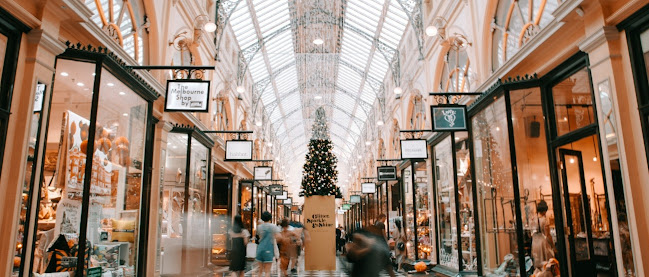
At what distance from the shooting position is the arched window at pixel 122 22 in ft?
21.7

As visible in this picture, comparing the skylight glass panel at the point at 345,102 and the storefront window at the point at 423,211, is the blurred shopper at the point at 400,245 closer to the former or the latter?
the storefront window at the point at 423,211

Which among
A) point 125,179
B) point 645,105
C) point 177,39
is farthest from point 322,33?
point 645,105

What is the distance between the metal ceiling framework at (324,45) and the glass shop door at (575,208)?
7559mm

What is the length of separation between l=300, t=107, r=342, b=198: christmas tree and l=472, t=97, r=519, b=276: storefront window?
23.1 feet

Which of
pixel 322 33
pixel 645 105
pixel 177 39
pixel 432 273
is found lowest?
pixel 432 273

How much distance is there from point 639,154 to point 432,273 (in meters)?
7.29

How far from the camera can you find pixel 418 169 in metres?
13.5

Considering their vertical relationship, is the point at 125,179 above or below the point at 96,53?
below

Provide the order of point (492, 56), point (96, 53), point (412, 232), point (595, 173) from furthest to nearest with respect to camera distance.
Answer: point (412, 232)
point (492, 56)
point (595, 173)
point (96, 53)

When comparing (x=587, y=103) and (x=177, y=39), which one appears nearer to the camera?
(x=587, y=103)

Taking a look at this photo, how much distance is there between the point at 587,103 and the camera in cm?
535

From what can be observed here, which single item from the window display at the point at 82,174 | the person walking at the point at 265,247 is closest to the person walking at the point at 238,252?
the person walking at the point at 265,247

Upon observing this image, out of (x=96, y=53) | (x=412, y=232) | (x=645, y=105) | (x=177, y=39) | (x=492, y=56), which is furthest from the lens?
(x=412, y=232)

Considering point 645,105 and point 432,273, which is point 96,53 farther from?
point 432,273
